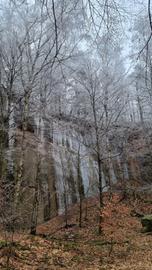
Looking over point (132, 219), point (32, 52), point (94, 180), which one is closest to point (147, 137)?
point (94, 180)

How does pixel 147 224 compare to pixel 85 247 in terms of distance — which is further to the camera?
pixel 147 224

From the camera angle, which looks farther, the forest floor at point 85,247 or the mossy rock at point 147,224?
the mossy rock at point 147,224

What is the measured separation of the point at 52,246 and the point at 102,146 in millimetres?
8912

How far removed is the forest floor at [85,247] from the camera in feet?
30.3

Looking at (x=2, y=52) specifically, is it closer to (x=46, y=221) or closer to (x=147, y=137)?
(x=46, y=221)

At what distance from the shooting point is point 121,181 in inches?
885

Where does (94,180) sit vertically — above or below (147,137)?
below

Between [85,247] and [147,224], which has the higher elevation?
[147,224]

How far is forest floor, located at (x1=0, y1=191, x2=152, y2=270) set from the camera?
9227 millimetres

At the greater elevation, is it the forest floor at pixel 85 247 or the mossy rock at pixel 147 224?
the mossy rock at pixel 147 224

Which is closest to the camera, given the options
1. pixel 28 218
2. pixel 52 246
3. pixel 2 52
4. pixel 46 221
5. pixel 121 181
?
pixel 52 246

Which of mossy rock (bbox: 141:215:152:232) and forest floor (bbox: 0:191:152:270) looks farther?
mossy rock (bbox: 141:215:152:232)

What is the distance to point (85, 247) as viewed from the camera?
11.9 metres

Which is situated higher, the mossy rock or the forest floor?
the mossy rock
